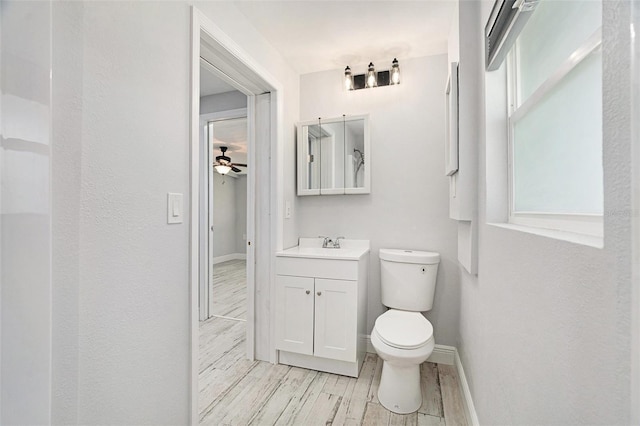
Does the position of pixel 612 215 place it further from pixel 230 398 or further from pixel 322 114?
pixel 322 114

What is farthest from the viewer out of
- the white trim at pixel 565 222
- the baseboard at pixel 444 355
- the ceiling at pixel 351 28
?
the baseboard at pixel 444 355

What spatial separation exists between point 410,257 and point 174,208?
156cm

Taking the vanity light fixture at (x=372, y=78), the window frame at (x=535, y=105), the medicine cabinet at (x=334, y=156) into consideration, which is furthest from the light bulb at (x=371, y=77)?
the window frame at (x=535, y=105)

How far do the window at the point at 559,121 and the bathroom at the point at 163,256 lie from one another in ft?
0.32

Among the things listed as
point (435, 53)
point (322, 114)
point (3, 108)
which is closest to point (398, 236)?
point (322, 114)

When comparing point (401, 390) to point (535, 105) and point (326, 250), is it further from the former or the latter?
point (535, 105)

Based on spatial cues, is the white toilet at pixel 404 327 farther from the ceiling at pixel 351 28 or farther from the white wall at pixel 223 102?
the white wall at pixel 223 102

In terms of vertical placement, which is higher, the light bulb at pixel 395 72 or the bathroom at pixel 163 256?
the light bulb at pixel 395 72

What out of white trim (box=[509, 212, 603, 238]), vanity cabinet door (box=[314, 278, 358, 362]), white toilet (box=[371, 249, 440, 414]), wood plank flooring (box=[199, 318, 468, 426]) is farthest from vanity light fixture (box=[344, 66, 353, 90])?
wood plank flooring (box=[199, 318, 468, 426])

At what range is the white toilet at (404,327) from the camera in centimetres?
159

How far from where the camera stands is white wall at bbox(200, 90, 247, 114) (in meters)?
2.74

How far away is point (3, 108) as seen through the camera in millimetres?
753

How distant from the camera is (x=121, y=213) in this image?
1.02 metres

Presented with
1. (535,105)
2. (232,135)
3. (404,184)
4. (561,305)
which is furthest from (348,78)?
(232,135)
